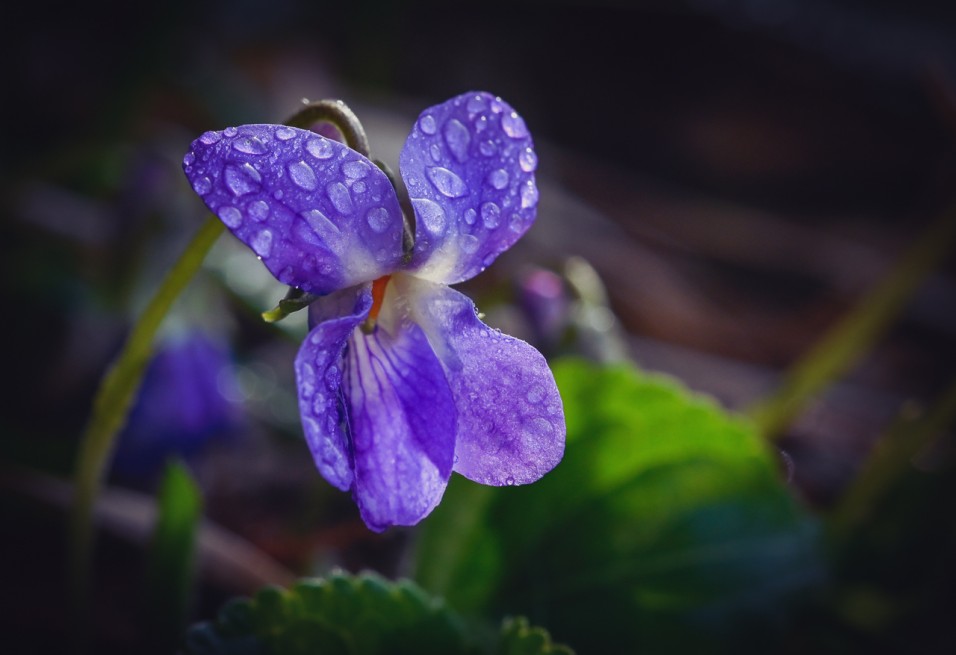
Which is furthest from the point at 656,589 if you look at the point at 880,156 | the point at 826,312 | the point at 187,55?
the point at 880,156

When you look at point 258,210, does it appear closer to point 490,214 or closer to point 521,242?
point 490,214

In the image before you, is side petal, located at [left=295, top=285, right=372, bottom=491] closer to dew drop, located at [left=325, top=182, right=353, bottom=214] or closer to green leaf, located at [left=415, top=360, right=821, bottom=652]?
dew drop, located at [left=325, top=182, right=353, bottom=214]

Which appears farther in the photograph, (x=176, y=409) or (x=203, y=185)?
(x=176, y=409)

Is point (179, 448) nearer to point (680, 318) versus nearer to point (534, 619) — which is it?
point (534, 619)

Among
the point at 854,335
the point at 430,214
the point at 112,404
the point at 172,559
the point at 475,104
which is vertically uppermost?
the point at 854,335

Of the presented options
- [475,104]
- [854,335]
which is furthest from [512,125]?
[854,335]

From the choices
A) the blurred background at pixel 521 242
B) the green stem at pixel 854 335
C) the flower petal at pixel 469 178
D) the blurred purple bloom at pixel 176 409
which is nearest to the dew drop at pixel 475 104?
the flower petal at pixel 469 178
